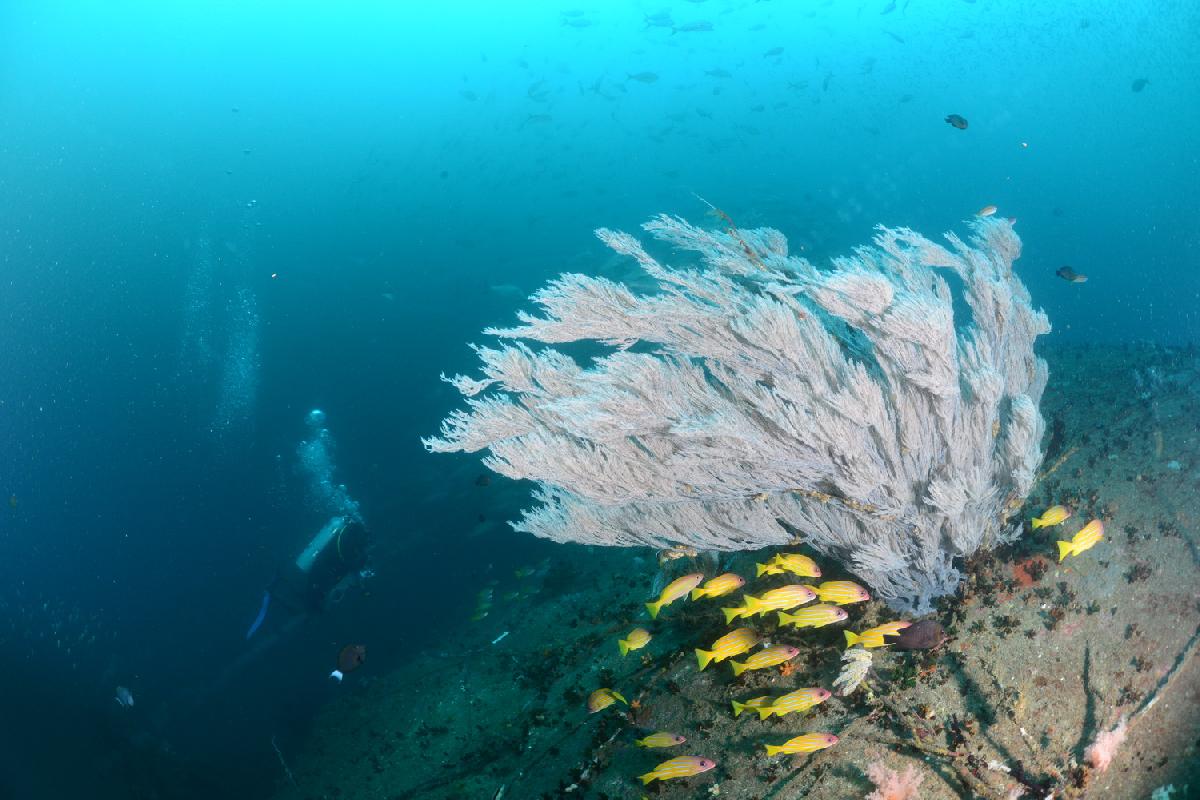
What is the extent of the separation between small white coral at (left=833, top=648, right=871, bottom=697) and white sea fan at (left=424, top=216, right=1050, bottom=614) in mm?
680

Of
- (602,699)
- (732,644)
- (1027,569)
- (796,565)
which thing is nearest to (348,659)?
(602,699)

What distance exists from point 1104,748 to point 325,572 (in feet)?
43.7

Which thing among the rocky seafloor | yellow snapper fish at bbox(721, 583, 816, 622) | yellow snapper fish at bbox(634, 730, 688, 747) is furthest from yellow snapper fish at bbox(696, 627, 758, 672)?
yellow snapper fish at bbox(634, 730, 688, 747)

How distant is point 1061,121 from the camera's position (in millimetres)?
73875

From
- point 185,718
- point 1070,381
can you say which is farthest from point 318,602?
point 1070,381

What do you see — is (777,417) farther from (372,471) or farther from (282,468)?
(282,468)

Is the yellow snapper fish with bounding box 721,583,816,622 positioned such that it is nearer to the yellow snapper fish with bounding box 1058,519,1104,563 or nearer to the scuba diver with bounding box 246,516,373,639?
the yellow snapper fish with bounding box 1058,519,1104,563

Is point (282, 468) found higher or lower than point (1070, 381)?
lower

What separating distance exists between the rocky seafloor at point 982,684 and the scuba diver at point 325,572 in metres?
6.75

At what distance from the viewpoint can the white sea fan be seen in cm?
417

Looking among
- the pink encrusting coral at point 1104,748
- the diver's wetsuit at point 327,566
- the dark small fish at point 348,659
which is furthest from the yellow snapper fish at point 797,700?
the diver's wetsuit at point 327,566

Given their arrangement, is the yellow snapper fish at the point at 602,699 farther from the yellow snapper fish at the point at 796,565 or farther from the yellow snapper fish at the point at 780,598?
the yellow snapper fish at the point at 796,565

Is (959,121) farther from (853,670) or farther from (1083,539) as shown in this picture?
(853,670)

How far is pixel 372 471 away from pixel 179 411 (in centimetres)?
1275
